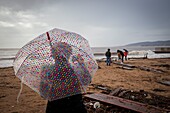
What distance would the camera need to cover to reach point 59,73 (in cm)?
188

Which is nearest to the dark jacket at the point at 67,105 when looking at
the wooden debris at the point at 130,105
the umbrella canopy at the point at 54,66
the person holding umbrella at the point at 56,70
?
the person holding umbrella at the point at 56,70

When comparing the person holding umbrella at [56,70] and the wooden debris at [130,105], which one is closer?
the person holding umbrella at [56,70]

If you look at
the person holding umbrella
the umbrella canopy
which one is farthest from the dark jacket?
the umbrella canopy

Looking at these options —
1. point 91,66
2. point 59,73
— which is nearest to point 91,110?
point 91,66

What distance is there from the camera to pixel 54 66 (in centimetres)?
191

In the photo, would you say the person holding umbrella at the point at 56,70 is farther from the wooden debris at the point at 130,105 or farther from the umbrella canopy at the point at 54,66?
the wooden debris at the point at 130,105

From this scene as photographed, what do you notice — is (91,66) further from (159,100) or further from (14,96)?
(14,96)

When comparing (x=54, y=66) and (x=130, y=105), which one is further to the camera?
(x=130, y=105)

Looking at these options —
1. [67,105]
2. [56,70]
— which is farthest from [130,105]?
[56,70]

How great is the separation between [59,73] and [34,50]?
56cm

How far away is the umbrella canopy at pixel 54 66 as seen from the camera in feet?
6.15

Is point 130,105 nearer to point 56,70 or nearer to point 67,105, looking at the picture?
point 67,105

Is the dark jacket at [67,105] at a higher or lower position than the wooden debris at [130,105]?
higher

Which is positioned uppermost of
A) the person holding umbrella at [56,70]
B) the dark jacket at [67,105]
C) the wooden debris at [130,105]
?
the person holding umbrella at [56,70]
